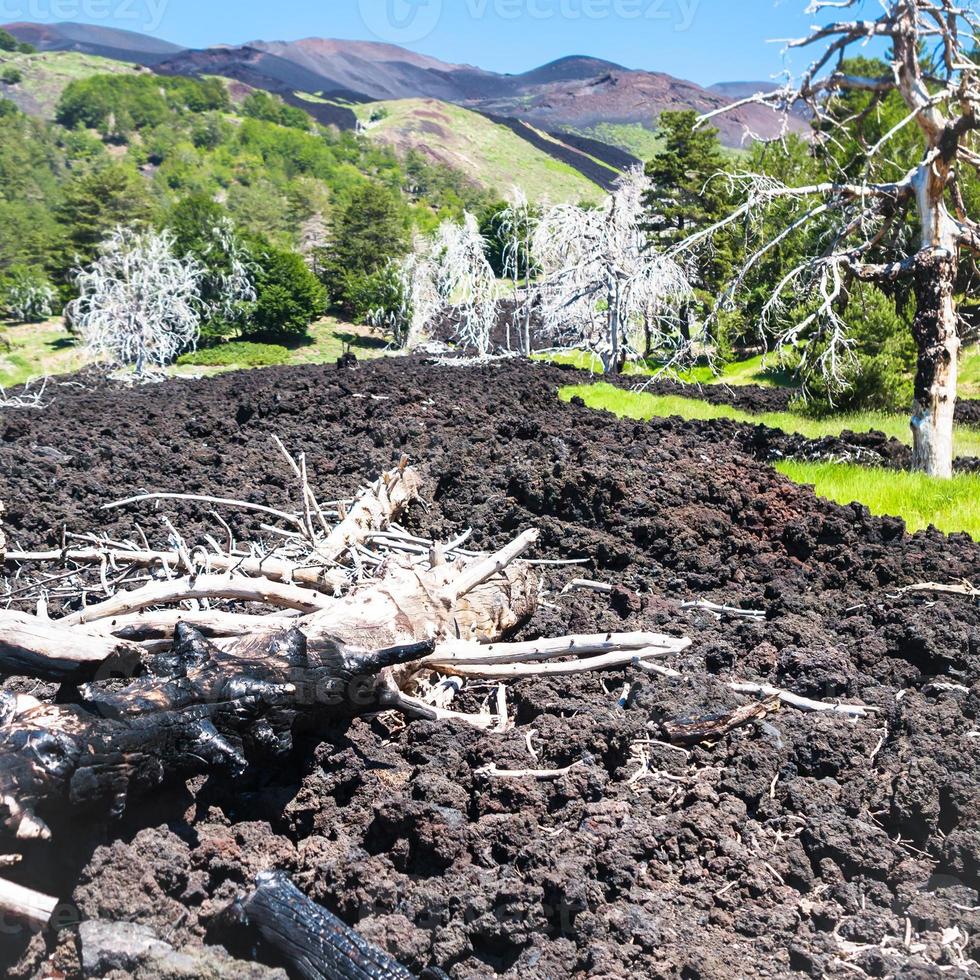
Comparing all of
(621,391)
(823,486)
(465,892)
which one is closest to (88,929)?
(465,892)

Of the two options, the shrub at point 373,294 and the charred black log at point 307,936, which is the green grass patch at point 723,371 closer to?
the shrub at point 373,294

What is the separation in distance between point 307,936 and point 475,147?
144 metres

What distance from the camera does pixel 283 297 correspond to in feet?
122

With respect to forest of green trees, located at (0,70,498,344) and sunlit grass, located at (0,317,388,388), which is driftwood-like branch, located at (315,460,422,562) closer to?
forest of green trees, located at (0,70,498,344)

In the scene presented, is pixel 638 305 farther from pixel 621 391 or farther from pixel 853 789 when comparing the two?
pixel 853 789

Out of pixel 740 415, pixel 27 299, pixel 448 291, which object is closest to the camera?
pixel 740 415

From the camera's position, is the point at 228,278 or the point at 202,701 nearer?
the point at 202,701

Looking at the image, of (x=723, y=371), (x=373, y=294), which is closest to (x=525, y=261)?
(x=723, y=371)

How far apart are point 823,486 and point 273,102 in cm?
14496

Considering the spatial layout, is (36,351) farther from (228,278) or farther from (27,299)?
(228,278)

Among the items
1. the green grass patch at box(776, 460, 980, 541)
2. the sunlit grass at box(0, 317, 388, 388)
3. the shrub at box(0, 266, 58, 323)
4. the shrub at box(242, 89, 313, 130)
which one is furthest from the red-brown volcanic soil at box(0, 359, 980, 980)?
the shrub at box(242, 89, 313, 130)

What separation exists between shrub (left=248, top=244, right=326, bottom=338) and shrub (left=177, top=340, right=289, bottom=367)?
1.36m

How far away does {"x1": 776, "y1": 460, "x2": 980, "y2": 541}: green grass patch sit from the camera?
6.03 metres

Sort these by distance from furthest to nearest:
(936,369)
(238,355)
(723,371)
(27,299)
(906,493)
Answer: (27,299) → (238,355) → (723,371) → (936,369) → (906,493)
